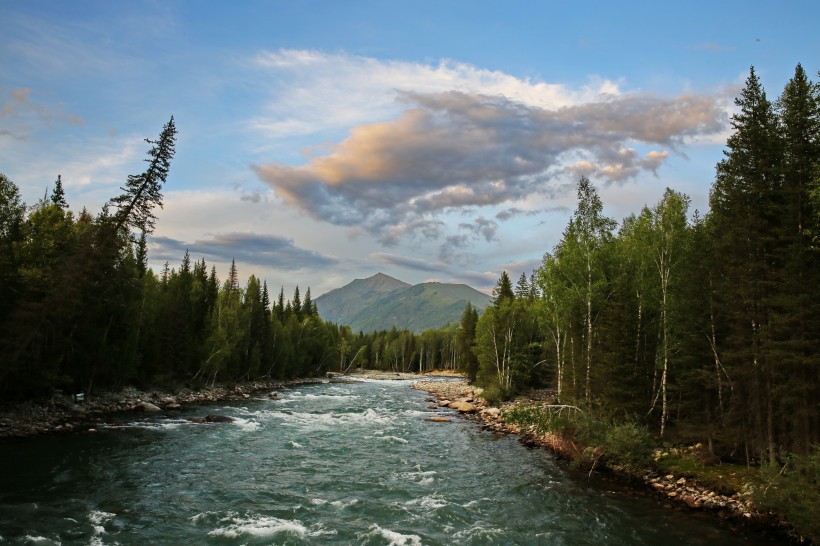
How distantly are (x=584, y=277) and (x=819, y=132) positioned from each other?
16827 mm

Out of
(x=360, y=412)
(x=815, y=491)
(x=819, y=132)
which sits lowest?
(x=360, y=412)

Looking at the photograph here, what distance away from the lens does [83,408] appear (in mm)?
39156

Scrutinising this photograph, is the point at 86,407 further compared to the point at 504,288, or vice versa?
the point at 504,288

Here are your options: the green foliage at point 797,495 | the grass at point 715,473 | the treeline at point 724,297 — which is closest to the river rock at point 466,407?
the treeline at point 724,297

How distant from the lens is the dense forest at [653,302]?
20422 mm

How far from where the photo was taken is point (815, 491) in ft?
49.2

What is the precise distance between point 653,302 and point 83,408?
45285 mm

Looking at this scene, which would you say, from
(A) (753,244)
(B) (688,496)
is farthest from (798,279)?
(B) (688,496)

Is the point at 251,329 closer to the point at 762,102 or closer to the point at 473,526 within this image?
the point at 473,526

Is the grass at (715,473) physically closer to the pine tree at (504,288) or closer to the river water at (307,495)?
the river water at (307,495)

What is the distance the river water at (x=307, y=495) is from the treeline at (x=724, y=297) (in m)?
6.44

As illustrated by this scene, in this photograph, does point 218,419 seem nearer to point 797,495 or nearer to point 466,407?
point 466,407

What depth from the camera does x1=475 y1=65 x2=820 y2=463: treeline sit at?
1995 cm

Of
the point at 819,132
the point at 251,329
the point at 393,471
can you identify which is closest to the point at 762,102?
the point at 819,132
